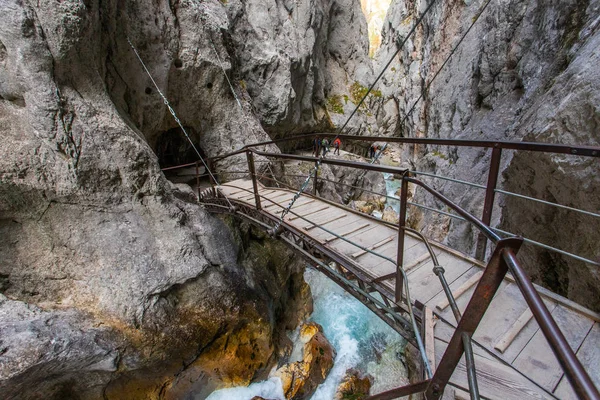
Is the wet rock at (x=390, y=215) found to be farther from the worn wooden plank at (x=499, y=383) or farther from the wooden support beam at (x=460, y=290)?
the worn wooden plank at (x=499, y=383)

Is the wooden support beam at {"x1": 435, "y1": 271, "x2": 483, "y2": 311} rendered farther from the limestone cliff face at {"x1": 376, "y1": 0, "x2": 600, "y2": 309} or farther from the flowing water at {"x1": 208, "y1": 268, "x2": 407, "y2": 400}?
the flowing water at {"x1": 208, "y1": 268, "x2": 407, "y2": 400}

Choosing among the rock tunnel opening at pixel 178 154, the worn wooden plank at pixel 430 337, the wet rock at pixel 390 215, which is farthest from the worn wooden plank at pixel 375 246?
the wet rock at pixel 390 215

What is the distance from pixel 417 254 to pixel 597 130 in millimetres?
2465

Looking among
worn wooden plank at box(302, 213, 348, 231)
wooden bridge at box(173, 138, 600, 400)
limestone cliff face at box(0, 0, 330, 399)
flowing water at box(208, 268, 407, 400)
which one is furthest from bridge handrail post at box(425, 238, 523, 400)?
flowing water at box(208, 268, 407, 400)

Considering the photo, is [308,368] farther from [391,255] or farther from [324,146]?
[324,146]

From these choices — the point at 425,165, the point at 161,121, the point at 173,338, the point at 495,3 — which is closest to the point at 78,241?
the point at 173,338

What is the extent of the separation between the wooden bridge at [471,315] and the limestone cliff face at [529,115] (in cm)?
123

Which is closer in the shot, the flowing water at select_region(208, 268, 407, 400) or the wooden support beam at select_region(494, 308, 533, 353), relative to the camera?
the wooden support beam at select_region(494, 308, 533, 353)

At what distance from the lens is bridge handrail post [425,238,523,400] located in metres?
1.12

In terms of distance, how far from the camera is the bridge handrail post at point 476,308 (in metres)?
1.12

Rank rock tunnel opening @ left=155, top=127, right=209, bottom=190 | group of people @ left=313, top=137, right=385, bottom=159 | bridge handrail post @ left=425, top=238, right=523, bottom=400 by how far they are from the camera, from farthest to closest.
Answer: rock tunnel opening @ left=155, top=127, right=209, bottom=190
group of people @ left=313, top=137, right=385, bottom=159
bridge handrail post @ left=425, top=238, right=523, bottom=400

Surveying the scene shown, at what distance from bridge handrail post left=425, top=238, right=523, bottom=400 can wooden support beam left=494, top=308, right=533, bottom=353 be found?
1.20 m

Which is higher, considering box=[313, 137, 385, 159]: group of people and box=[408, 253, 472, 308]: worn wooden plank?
box=[313, 137, 385, 159]: group of people

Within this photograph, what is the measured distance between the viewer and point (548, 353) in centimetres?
211
